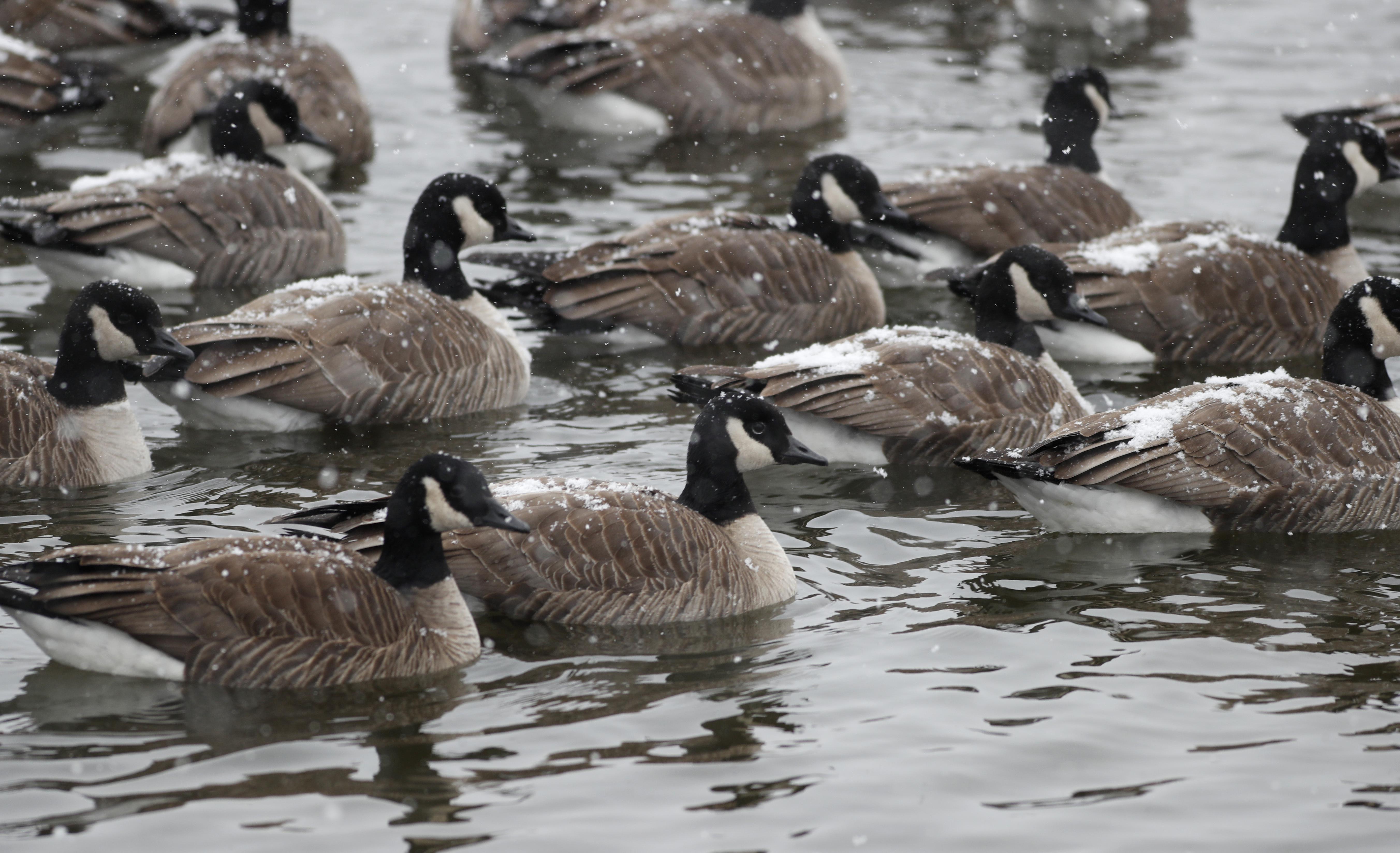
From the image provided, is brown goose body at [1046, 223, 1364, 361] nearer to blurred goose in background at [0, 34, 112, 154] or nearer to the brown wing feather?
the brown wing feather

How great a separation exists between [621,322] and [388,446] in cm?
248

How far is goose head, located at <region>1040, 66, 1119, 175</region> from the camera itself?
15.3 m

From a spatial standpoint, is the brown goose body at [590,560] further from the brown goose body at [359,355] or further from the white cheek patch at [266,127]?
the white cheek patch at [266,127]

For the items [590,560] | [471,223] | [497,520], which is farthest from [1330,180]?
[497,520]

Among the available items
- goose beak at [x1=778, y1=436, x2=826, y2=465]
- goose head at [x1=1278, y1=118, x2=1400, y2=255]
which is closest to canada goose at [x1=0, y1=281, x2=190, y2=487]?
goose beak at [x1=778, y1=436, x2=826, y2=465]

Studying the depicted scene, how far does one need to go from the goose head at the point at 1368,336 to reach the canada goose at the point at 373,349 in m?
5.34

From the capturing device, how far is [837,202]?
45.0 feet

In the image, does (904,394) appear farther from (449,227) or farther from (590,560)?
(449,227)

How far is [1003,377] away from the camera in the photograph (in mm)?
10891

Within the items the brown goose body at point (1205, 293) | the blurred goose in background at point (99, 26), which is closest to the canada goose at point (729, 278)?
the brown goose body at point (1205, 293)

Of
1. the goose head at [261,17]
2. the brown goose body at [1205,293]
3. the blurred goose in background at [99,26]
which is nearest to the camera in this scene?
the brown goose body at [1205,293]

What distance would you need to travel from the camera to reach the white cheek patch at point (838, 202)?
1361 cm

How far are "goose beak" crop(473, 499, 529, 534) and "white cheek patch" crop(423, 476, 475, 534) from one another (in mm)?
49

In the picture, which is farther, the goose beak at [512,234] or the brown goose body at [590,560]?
the goose beak at [512,234]
